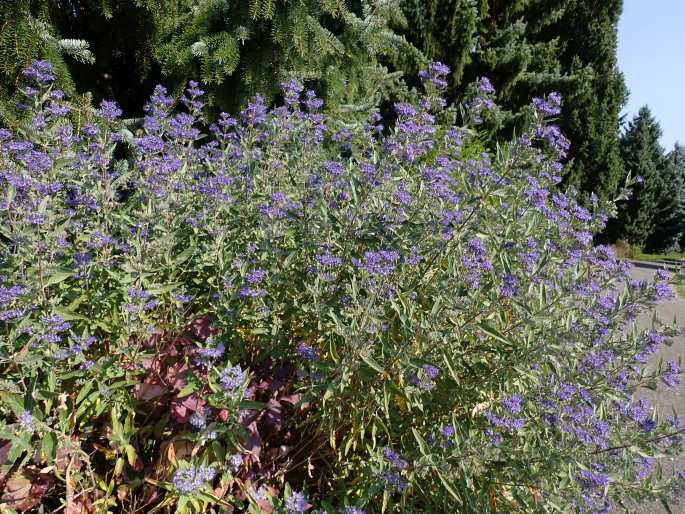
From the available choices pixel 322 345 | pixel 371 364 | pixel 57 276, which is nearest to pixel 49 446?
pixel 57 276

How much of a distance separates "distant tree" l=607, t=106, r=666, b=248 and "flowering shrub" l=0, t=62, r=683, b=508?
21.8 meters

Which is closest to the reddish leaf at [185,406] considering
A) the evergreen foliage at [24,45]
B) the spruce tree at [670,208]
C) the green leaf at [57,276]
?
the green leaf at [57,276]

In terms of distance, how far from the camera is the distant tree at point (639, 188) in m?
22.8

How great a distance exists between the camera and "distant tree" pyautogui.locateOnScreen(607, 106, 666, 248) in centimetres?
2281

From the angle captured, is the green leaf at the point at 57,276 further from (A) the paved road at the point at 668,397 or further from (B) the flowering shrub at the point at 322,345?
(A) the paved road at the point at 668,397

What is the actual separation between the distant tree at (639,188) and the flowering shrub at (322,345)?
2180 centimetres


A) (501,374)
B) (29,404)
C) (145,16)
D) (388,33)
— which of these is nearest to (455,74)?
(388,33)

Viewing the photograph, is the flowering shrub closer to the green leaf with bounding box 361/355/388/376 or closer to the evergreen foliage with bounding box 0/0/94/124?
the green leaf with bounding box 361/355/388/376

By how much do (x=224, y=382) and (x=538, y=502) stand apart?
167cm

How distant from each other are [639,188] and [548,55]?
12.1 m

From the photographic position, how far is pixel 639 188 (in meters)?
23.3

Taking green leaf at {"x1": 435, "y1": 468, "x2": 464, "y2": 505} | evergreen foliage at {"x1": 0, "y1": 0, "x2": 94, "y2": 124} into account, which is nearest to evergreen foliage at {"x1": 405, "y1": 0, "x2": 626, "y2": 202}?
evergreen foliage at {"x1": 0, "y1": 0, "x2": 94, "y2": 124}

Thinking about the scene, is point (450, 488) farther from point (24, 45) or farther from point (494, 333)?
point (24, 45)

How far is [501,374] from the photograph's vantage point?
8.50 ft
